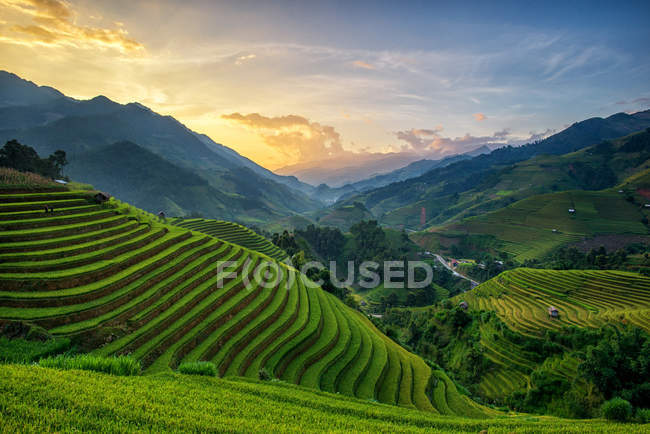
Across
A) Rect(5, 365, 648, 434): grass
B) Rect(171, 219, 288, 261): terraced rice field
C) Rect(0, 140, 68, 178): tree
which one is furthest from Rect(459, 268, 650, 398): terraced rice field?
Rect(0, 140, 68, 178): tree

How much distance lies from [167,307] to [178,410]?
452 inches

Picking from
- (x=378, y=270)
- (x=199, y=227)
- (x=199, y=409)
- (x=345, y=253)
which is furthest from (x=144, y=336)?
(x=345, y=253)

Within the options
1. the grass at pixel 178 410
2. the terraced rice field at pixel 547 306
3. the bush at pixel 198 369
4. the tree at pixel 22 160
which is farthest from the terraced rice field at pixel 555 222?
the tree at pixel 22 160

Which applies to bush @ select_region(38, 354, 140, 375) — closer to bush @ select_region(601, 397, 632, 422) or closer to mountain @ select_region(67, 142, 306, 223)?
bush @ select_region(601, 397, 632, 422)

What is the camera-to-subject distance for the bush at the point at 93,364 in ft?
21.0

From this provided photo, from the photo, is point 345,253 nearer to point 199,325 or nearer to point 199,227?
point 199,227

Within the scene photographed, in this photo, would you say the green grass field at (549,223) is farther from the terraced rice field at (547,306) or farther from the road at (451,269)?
the terraced rice field at (547,306)

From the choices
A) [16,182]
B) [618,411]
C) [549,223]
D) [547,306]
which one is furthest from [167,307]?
[549,223]

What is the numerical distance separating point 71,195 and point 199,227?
31238 millimetres

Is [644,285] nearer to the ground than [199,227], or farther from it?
nearer to the ground

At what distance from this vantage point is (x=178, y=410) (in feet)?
17.1

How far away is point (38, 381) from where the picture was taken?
16.2 feet

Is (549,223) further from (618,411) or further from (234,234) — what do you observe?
(618,411)

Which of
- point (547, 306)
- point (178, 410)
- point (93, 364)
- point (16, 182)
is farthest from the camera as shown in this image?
point (547, 306)
